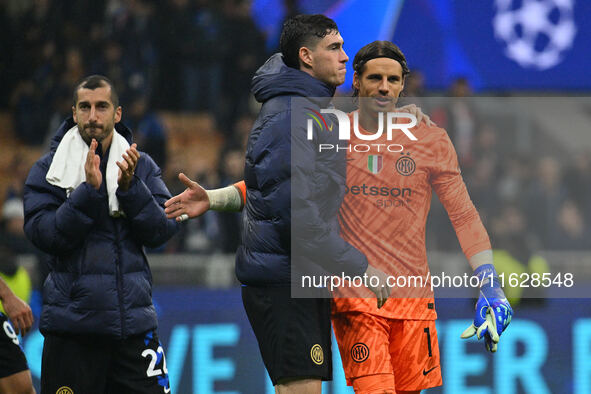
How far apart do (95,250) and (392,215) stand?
1.29 m

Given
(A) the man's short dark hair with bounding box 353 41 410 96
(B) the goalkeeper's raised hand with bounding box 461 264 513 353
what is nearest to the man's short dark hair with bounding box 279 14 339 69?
(A) the man's short dark hair with bounding box 353 41 410 96

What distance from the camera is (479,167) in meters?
9.70

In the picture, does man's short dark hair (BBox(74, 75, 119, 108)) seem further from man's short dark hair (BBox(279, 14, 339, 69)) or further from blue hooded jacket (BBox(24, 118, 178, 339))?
man's short dark hair (BBox(279, 14, 339, 69))

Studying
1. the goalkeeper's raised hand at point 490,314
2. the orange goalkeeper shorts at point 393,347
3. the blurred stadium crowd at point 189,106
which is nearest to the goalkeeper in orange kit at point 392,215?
the orange goalkeeper shorts at point 393,347

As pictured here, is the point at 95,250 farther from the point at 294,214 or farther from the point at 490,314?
the point at 490,314

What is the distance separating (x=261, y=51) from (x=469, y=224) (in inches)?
262

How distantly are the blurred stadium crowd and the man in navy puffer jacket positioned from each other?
4753 mm

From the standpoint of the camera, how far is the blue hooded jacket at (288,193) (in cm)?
384

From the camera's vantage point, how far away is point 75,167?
4176 millimetres

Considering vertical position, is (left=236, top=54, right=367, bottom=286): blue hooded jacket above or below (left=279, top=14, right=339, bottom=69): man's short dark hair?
below

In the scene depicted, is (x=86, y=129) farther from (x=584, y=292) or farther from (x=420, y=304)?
(x=584, y=292)

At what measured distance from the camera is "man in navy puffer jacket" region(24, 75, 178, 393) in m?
4.07

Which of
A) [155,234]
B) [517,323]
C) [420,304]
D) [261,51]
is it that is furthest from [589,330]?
[261,51]

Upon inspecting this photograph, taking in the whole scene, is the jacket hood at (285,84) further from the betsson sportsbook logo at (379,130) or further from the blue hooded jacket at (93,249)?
the blue hooded jacket at (93,249)
